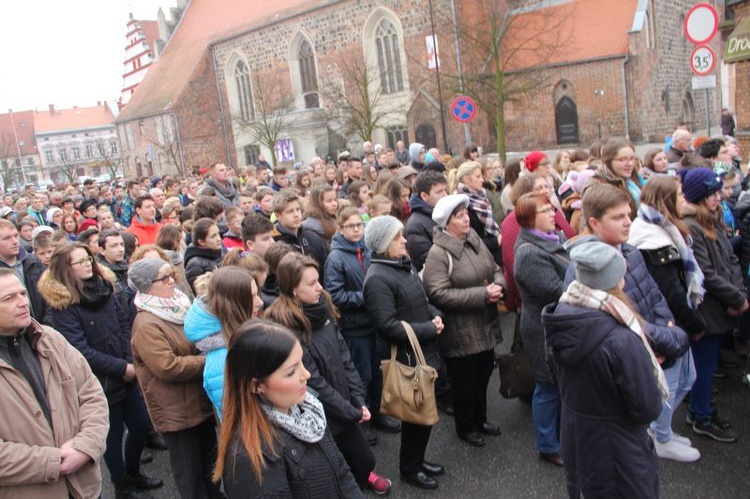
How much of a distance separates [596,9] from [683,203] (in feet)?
94.0

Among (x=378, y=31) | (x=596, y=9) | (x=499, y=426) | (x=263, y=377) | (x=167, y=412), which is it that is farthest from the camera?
(x=378, y=31)

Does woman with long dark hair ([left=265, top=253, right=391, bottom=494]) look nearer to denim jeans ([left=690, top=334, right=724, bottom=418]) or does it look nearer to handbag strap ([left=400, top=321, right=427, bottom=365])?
handbag strap ([left=400, top=321, right=427, bottom=365])

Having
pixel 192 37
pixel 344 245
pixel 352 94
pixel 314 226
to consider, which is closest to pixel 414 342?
pixel 344 245

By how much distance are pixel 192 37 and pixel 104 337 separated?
46.7 meters

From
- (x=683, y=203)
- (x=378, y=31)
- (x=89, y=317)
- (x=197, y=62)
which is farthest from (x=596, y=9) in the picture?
(x=89, y=317)

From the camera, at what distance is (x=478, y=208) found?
21.2 feet

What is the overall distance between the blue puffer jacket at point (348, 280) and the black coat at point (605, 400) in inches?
87.5

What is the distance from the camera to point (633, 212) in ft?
18.2

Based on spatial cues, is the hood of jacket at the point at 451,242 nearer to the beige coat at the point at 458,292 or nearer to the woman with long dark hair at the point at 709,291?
the beige coat at the point at 458,292

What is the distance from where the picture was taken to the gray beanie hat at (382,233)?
171 inches

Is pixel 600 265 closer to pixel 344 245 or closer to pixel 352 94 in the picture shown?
pixel 344 245

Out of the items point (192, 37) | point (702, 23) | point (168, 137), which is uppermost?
point (192, 37)

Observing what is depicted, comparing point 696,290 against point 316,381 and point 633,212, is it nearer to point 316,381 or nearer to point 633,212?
point 633,212

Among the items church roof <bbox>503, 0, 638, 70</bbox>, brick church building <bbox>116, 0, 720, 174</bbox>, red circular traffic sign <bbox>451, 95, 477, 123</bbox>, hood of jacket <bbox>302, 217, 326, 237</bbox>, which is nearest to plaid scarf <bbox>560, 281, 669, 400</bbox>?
hood of jacket <bbox>302, 217, 326, 237</bbox>
